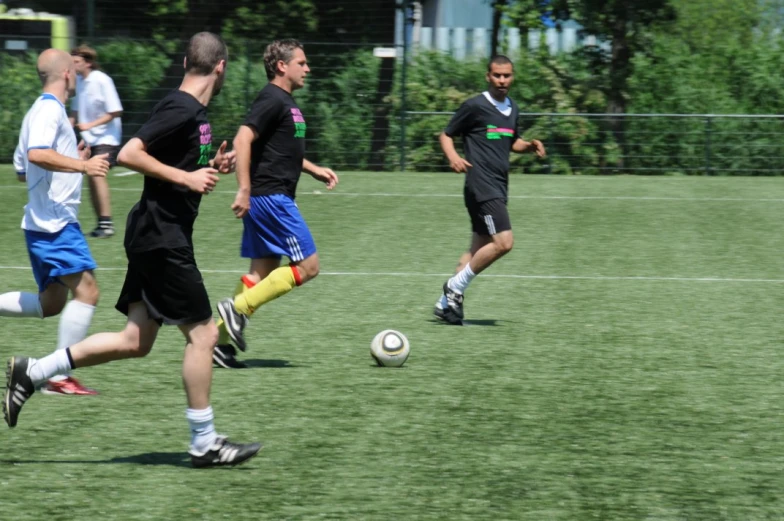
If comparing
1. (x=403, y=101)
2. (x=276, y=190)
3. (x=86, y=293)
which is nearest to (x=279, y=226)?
(x=276, y=190)

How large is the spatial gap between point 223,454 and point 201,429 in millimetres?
138

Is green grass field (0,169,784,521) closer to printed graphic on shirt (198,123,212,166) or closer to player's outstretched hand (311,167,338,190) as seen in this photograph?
player's outstretched hand (311,167,338,190)

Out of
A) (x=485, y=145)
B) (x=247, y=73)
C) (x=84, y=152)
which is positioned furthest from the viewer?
(x=247, y=73)

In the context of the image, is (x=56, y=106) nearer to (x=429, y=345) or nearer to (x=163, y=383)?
(x=163, y=383)

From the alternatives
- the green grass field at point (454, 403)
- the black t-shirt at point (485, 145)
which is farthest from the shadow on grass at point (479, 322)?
the black t-shirt at point (485, 145)

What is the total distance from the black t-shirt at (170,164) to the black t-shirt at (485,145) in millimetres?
4061

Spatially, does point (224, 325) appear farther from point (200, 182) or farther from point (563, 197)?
point (563, 197)

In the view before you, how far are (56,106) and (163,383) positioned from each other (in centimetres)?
161

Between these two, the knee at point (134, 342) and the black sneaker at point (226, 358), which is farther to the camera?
the black sneaker at point (226, 358)

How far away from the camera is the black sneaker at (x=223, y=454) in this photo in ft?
16.6

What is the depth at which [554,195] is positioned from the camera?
60.4ft

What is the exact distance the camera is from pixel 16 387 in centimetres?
530

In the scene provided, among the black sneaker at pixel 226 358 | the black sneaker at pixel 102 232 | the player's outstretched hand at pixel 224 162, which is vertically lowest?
the black sneaker at pixel 102 232

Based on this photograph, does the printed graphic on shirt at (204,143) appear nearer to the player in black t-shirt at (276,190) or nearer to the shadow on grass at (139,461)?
the shadow on grass at (139,461)
